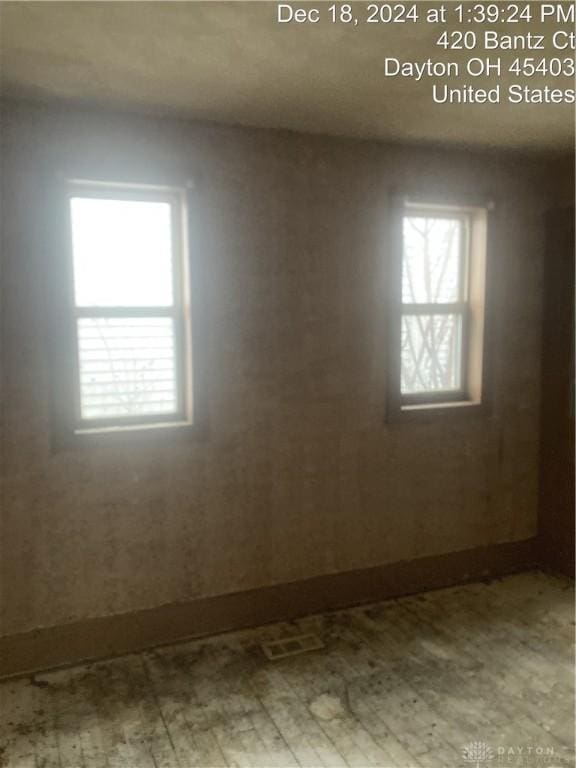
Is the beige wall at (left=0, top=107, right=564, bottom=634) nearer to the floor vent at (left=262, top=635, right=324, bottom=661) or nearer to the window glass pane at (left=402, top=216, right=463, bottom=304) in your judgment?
the window glass pane at (left=402, top=216, right=463, bottom=304)

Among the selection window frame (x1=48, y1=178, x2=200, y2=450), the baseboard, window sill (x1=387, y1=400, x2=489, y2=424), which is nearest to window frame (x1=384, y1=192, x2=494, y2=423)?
window sill (x1=387, y1=400, x2=489, y2=424)

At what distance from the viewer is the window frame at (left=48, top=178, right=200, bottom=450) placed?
9.66ft

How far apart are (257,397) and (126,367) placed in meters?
0.74

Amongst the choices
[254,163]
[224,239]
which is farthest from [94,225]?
[254,163]

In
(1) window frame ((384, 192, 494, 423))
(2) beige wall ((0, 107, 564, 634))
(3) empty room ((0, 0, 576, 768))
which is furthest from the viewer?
(1) window frame ((384, 192, 494, 423))

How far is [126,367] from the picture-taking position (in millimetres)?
3186

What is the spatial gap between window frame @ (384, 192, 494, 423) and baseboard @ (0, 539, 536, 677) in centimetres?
102

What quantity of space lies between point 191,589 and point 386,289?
6.86 feet

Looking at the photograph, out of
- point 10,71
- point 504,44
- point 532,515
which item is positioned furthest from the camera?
point 532,515

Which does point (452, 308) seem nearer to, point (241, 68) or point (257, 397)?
point (257, 397)

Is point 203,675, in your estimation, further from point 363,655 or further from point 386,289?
point 386,289

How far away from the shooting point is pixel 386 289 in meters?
3.65

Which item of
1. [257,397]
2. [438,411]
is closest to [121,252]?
[257,397]

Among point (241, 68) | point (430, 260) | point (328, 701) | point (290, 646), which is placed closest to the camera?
point (241, 68)
